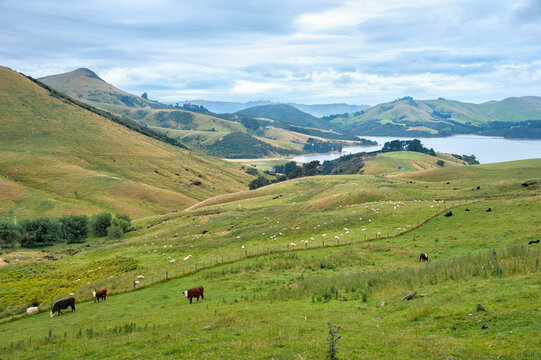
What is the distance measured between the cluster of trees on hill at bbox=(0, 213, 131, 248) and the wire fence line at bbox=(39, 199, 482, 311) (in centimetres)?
4566

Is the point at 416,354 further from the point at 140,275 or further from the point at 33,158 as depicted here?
Answer: the point at 33,158

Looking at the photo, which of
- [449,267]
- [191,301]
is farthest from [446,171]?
[191,301]

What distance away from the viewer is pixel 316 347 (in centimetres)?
1143

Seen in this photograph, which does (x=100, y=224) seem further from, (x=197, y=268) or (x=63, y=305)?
(x=63, y=305)

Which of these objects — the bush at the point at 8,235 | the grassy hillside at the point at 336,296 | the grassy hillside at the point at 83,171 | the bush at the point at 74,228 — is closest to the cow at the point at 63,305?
the grassy hillside at the point at 336,296

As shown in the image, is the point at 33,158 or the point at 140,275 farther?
the point at 33,158

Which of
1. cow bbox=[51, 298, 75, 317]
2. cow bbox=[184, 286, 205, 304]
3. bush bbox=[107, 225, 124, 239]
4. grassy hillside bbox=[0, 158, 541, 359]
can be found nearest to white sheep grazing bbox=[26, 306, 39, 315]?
grassy hillside bbox=[0, 158, 541, 359]

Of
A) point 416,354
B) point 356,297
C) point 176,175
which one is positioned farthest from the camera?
point 176,175

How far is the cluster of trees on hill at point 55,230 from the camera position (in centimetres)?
6750

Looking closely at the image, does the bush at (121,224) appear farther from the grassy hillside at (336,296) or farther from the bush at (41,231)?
the grassy hillside at (336,296)

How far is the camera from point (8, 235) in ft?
220

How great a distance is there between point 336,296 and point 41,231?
78.3 m

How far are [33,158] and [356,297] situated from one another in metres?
166

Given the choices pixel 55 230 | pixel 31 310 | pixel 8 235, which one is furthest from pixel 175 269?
pixel 55 230
